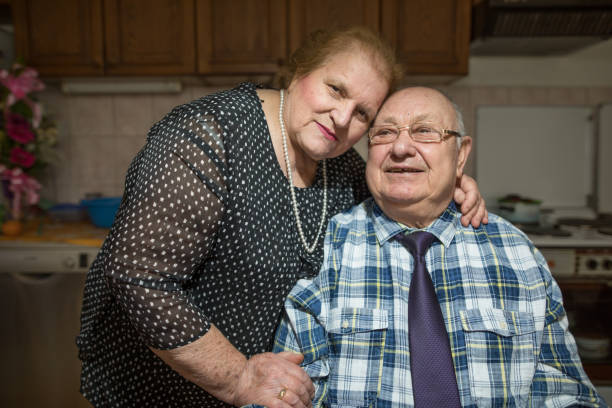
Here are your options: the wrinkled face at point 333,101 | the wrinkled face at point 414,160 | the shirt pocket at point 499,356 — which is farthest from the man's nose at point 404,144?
the shirt pocket at point 499,356

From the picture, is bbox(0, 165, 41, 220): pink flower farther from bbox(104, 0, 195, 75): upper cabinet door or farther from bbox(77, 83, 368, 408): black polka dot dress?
bbox(77, 83, 368, 408): black polka dot dress

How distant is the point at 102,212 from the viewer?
2332 mm

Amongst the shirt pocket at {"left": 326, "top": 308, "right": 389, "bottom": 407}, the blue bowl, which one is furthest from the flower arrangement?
the shirt pocket at {"left": 326, "top": 308, "right": 389, "bottom": 407}

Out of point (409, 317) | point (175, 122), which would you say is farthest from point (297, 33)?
point (409, 317)

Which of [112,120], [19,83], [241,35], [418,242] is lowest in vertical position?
[418,242]

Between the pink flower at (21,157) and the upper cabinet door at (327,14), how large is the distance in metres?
1.53

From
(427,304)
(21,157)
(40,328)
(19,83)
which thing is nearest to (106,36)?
(19,83)

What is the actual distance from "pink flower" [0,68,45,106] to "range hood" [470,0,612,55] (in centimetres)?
237

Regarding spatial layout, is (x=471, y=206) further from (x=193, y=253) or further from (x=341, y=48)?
(x=193, y=253)

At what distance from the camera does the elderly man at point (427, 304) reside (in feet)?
3.30

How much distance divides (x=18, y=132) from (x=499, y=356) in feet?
7.89

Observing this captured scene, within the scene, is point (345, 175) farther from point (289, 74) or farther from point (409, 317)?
point (409, 317)

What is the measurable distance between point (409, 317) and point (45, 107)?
265 cm

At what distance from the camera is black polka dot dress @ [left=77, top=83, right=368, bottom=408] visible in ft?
2.68
